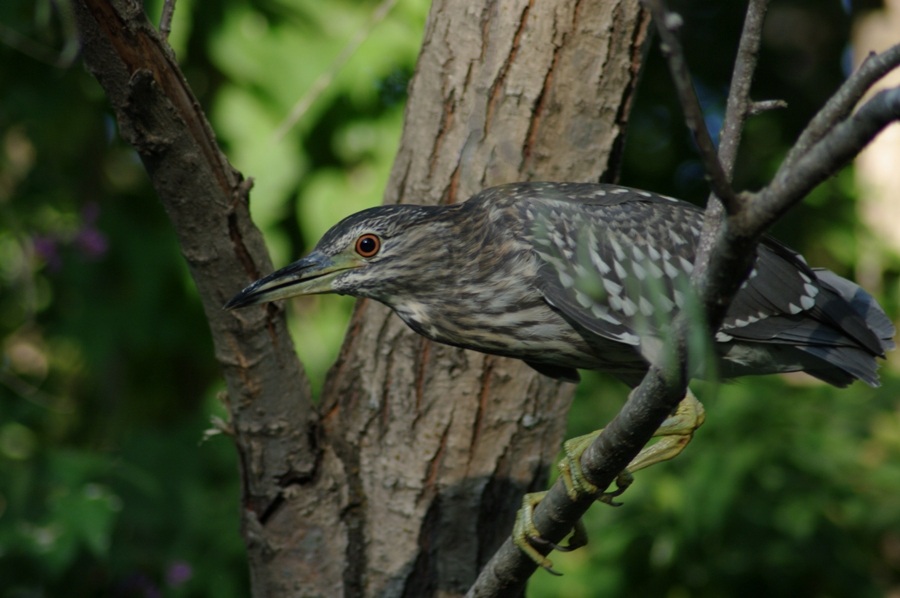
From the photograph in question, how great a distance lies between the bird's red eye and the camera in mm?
2866

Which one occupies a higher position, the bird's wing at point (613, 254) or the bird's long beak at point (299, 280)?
the bird's long beak at point (299, 280)

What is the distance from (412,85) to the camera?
10.4 ft

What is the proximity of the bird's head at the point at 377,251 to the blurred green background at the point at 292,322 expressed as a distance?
3.81 ft

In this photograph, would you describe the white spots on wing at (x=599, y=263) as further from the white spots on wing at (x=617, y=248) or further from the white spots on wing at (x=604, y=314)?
the white spots on wing at (x=604, y=314)

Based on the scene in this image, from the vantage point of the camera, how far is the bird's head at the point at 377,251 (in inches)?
Result: 112

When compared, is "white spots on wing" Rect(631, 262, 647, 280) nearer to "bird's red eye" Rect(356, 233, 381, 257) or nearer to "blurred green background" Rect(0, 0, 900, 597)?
"bird's red eye" Rect(356, 233, 381, 257)

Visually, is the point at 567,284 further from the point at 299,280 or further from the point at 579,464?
the point at 299,280

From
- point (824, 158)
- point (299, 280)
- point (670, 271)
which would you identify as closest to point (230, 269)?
point (299, 280)

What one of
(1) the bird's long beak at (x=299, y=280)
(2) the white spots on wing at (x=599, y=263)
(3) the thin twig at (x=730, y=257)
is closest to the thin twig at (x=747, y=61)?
(3) the thin twig at (x=730, y=257)

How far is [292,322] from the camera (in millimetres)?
4852

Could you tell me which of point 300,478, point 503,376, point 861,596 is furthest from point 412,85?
point 861,596

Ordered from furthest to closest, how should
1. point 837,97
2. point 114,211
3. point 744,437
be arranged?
point 114,211 < point 744,437 < point 837,97

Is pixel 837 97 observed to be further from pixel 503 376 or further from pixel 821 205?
pixel 821 205

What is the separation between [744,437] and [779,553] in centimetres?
55
